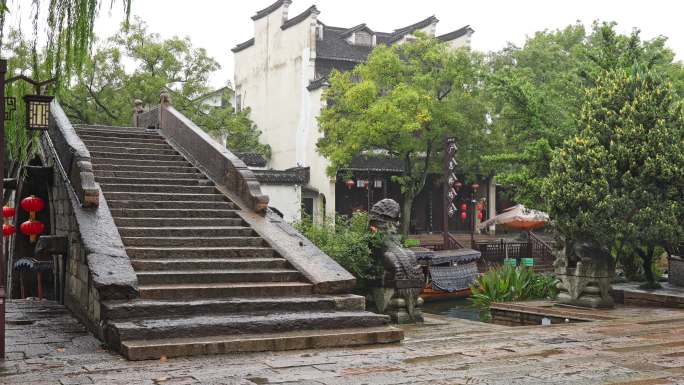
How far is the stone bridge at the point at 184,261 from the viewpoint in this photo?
7.40m

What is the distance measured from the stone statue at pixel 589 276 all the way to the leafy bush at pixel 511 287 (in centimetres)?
215

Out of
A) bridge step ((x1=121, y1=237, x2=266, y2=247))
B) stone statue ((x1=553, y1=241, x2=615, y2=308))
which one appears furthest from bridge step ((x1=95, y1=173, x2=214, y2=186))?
stone statue ((x1=553, y1=241, x2=615, y2=308))

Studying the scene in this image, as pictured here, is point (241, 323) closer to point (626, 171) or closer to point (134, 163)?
point (134, 163)

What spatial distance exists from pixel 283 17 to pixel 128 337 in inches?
1132

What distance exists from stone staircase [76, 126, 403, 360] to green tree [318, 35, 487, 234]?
526 inches

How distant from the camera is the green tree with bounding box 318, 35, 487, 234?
980 inches

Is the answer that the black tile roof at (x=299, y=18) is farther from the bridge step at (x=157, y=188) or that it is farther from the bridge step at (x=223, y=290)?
the bridge step at (x=223, y=290)

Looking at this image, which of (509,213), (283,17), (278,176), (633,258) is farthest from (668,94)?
(283,17)

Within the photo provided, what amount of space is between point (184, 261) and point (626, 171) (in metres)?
7.03

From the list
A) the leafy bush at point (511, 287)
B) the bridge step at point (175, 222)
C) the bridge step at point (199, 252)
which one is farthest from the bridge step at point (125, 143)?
the leafy bush at point (511, 287)

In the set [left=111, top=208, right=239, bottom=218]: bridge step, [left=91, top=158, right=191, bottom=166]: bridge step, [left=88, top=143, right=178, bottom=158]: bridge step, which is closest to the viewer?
[left=111, top=208, right=239, bottom=218]: bridge step

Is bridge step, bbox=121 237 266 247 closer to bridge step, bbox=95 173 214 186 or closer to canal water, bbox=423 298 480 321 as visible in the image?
bridge step, bbox=95 173 214 186

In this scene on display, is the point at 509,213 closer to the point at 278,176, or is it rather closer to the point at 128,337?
the point at 278,176

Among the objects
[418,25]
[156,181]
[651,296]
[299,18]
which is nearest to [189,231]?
[156,181]
